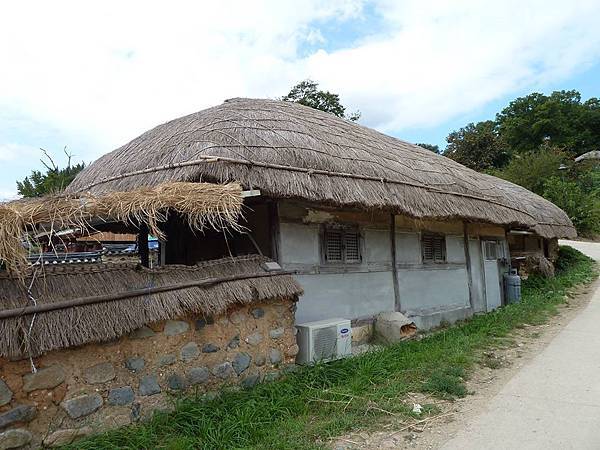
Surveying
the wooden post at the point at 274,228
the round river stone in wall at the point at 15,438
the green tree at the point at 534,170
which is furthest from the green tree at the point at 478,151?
the round river stone in wall at the point at 15,438

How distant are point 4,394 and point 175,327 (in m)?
1.32

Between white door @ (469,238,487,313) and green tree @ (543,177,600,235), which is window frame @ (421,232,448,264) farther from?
green tree @ (543,177,600,235)

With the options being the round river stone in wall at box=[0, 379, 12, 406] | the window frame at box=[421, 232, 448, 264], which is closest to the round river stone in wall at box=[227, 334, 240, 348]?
the round river stone in wall at box=[0, 379, 12, 406]

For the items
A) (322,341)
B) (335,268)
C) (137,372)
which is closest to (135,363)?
(137,372)

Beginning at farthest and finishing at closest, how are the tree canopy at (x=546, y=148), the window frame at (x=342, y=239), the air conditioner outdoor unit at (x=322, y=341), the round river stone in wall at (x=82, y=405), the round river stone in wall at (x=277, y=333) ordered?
the tree canopy at (x=546, y=148) < the window frame at (x=342, y=239) < the air conditioner outdoor unit at (x=322, y=341) < the round river stone in wall at (x=277, y=333) < the round river stone in wall at (x=82, y=405)

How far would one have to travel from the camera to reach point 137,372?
3.72 metres

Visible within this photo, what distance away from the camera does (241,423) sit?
3689mm

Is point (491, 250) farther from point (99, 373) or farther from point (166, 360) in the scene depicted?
point (99, 373)

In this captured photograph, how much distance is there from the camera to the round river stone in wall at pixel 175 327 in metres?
3.93

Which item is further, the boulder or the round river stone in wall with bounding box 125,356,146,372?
the boulder

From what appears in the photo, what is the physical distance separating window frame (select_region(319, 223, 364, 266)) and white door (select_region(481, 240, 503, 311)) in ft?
14.9

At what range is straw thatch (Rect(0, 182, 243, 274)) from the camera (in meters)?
3.18

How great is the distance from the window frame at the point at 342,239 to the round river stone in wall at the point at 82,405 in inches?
138

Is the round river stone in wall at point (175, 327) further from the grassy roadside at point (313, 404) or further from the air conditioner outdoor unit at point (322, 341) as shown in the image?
the air conditioner outdoor unit at point (322, 341)
